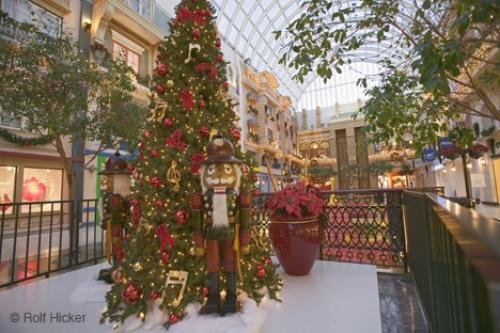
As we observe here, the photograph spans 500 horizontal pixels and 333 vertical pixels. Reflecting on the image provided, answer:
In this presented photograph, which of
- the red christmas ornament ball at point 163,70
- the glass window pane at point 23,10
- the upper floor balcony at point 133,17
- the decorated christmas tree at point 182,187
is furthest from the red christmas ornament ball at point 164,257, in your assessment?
the upper floor balcony at point 133,17

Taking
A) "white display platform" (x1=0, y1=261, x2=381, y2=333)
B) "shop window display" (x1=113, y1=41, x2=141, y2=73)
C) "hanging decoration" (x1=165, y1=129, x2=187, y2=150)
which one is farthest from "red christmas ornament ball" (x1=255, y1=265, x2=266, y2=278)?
"shop window display" (x1=113, y1=41, x2=141, y2=73)

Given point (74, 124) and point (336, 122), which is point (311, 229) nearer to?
point (74, 124)

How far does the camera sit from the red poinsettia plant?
135 inches

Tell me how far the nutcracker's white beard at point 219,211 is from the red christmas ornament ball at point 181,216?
36 centimetres

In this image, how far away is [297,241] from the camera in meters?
3.37

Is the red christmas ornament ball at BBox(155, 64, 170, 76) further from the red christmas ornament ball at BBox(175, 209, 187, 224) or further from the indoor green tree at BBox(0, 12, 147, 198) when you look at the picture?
the indoor green tree at BBox(0, 12, 147, 198)

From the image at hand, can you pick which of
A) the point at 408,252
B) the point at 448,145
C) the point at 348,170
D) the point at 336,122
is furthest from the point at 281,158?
the point at 408,252

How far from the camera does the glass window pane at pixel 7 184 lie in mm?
7805

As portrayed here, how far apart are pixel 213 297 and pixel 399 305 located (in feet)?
5.93

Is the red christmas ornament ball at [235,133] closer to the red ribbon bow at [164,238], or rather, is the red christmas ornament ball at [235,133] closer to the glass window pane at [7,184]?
the red ribbon bow at [164,238]

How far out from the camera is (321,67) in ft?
9.64

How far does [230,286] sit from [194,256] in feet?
1.33

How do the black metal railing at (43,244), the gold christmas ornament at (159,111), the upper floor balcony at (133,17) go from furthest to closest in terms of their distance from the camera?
the upper floor balcony at (133,17), the black metal railing at (43,244), the gold christmas ornament at (159,111)

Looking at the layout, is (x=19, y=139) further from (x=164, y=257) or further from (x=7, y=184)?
(x=164, y=257)
